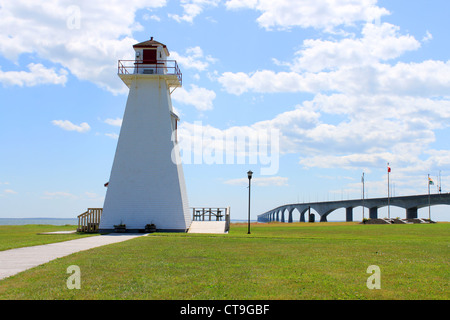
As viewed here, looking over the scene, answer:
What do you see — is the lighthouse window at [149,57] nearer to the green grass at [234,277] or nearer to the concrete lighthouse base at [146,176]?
the concrete lighthouse base at [146,176]

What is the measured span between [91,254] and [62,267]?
10.1 feet

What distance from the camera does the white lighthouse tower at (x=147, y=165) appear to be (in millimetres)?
28750

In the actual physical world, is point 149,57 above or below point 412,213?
above

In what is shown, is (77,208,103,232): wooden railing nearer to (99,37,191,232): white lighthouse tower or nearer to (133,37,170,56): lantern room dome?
(99,37,191,232): white lighthouse tower

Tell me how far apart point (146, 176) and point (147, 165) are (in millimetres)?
845

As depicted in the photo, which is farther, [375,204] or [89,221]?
[375,204]

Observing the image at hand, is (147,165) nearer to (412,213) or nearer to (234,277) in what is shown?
(234,277)

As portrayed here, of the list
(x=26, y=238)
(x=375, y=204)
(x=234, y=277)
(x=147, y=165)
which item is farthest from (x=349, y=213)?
(x=234, y=277)

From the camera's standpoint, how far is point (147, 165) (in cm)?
2917

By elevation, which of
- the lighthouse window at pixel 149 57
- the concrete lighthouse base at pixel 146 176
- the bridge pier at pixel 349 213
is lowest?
the bridge pier at pixel 349 213

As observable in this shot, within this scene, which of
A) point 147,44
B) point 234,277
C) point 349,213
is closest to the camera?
point 234,277

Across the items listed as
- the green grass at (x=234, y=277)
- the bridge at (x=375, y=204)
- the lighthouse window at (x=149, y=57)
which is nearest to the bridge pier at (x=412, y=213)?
the bridge at (x=375, y=204)
